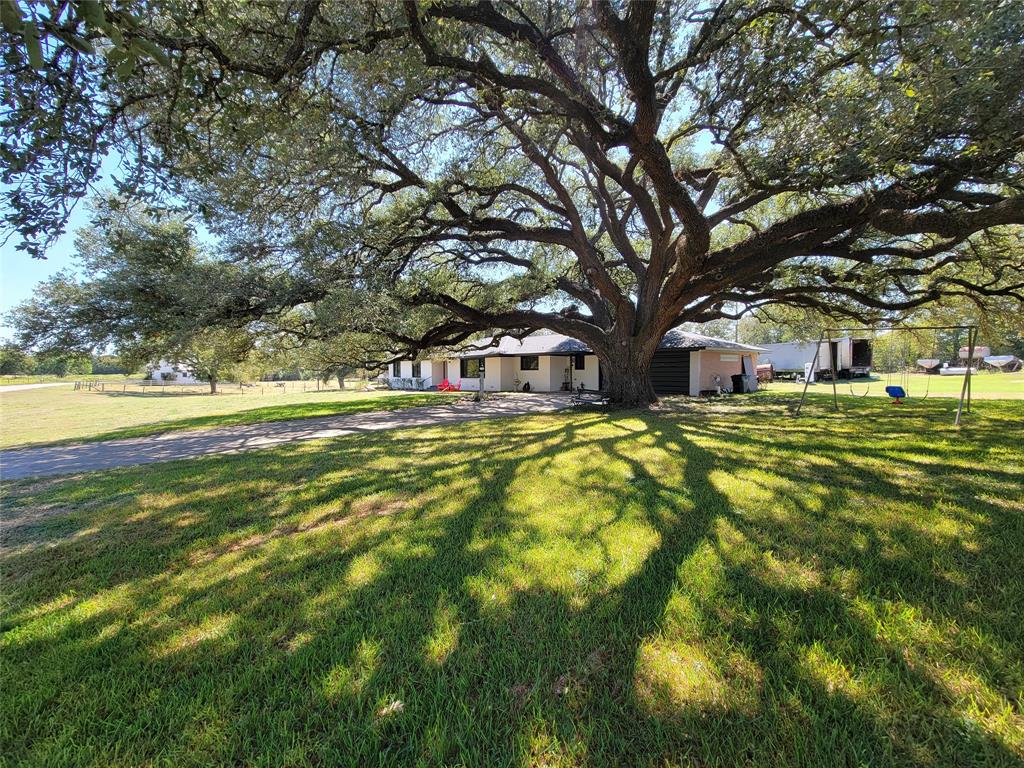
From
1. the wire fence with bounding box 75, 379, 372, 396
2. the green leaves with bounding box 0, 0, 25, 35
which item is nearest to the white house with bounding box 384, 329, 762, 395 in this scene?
the wire fence with bounding box 75, 379, 372, 396

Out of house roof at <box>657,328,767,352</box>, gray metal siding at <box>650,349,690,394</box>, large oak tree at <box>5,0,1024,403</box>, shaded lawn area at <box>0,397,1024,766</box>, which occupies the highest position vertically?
large oak tree at <box>5,0,1024,403</box>

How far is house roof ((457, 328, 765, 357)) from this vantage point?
2028 centimetres

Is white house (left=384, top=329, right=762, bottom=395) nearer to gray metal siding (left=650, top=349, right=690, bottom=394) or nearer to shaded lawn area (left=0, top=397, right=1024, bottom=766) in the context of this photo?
gray metal siding (left=650, top=349, right=690, bottom=394)

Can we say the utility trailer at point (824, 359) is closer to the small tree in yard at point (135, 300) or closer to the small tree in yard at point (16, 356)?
the small tree in yard at point (135, 300)

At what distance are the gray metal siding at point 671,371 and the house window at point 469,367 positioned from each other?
38.6 feet

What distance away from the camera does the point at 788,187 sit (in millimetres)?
6762

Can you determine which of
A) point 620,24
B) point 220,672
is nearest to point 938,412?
point 620,24

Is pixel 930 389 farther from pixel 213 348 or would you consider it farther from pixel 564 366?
pixel 213 348

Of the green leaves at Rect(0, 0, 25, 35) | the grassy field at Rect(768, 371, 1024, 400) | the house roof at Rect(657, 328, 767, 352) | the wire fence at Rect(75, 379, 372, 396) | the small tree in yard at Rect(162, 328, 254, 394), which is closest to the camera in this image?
the green leaves at Rect(0, 0, 25, 35)

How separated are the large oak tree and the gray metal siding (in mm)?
10042

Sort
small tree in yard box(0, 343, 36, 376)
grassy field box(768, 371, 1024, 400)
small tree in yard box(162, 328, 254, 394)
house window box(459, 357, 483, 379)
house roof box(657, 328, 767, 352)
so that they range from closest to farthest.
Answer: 1. small tree in yard box(0, 343, 36, 376)
2. small tree in yard box(162, 328, 254, 394)
3. grassy field box(768, 371, 1024, 400)
4. house roof box(657, 328, 767, 352)
5. house window box(459, 357, 483, 379)

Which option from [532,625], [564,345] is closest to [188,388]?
[564,345]

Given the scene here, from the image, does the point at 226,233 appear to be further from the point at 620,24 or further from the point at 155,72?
the point at 620,24

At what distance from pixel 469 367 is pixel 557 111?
2389 centimetres
